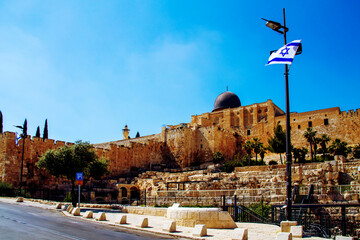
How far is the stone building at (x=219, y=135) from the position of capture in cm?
4084

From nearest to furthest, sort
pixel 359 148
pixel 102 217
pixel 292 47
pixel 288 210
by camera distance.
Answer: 1. pixel 288 210
2. pixel 292 47
3. pixel 102 217
4. pixel 359 148

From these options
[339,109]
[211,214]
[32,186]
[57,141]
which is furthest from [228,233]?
[339,109]

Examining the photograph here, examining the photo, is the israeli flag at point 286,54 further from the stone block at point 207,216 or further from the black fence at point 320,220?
the stone block at point 207,216

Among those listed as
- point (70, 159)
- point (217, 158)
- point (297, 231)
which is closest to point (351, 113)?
point (217, 158)

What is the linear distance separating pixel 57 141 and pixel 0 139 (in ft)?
17.1

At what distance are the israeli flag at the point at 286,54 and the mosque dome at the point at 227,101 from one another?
46.6m

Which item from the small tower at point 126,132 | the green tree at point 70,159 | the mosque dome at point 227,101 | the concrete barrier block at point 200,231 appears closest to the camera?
the concrete barrier block at point 200,231

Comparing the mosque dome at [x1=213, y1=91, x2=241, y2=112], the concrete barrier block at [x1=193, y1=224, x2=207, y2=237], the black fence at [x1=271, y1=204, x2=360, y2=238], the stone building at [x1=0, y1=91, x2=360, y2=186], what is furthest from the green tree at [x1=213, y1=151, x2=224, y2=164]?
the concrete barrier block at [x1=193, y1=224, x2=207, y2=237]

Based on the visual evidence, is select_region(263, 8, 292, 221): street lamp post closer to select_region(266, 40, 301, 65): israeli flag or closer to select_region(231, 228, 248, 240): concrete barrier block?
select_region(266, 40, 301, 65): israeli flag

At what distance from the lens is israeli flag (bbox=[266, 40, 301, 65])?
9.97m

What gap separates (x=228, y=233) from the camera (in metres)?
10.4

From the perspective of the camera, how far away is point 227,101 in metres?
57.3

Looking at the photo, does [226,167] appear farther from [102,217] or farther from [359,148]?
[102,217]

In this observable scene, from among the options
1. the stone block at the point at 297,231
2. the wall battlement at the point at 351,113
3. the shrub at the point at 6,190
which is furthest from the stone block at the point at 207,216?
the wall battlement at the point at 351,113
